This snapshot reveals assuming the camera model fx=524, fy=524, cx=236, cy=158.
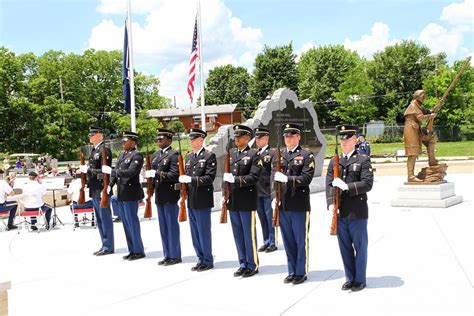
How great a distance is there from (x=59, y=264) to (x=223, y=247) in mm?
2596

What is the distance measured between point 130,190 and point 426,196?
7804 millimetres

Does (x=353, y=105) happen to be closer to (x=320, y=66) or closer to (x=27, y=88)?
(x=320, y=66)

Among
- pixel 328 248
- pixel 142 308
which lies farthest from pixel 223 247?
pixel 142 308

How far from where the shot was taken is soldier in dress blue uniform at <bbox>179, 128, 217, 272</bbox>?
7.01 meters

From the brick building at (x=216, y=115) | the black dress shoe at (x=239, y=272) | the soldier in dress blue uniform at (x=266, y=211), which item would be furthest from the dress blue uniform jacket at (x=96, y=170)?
the brick building at (x=216, y=115)

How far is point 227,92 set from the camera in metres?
71.4

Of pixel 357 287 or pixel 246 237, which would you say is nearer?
pixel 357 287

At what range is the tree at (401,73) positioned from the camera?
52531 millimetres

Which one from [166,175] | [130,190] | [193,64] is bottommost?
[130,190]

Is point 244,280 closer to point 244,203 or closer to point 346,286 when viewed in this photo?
point 244,203

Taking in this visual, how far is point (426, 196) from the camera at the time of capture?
12664 millimetres

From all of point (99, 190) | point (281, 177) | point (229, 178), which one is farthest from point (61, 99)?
point (281, 177)

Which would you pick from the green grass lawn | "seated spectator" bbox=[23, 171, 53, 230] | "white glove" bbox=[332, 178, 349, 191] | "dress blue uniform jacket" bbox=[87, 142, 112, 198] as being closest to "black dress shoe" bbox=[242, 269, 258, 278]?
"white glove" bbox=[332, 178, 349, 191]

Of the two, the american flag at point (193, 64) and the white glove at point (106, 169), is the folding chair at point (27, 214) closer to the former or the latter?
the white glove at point (106, 169)
